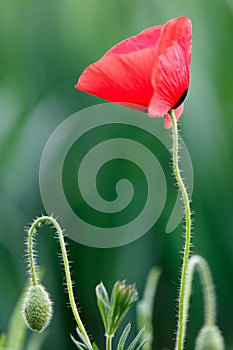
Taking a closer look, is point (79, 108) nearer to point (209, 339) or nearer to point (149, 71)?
point (209, 339)

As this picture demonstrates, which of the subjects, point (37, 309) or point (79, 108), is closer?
point (37, 309)

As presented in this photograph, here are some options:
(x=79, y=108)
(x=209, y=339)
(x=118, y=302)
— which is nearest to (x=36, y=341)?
(x=209, y=339)

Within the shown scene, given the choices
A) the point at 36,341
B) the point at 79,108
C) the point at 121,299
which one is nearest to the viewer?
the point at 121,299

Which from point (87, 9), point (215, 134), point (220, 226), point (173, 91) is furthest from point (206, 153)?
point (173, 91)

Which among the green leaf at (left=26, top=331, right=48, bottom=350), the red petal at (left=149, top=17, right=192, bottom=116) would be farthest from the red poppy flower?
the green leaf at (left=26, top=331, right=48, bottom=350)

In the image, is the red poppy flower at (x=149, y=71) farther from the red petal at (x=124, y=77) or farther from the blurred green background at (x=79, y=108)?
the blurred green background at (x=79, y=108)

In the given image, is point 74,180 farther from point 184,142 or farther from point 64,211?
point 184,142
